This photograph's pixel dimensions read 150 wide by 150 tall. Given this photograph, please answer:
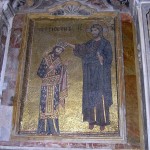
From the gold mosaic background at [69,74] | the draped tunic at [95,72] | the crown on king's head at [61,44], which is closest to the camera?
the gold mosaic background at [69,74]

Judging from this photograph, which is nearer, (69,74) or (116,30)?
(69,74)

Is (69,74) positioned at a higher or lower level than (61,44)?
lower

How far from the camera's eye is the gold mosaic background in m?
4.41

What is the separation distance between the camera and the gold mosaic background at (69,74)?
173 inches

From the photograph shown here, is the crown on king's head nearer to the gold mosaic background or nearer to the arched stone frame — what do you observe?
the gold mosaic background

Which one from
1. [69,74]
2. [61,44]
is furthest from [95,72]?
[61,44]

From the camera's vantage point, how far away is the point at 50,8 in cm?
534

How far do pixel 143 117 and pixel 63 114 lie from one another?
105 centimetres

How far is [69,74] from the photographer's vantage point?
478 centimetres

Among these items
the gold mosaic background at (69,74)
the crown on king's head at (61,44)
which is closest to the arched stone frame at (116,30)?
the gold mosaic background at (69,74)

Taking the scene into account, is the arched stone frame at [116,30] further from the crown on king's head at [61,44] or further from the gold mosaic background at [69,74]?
the crown on king's head at [61,44]

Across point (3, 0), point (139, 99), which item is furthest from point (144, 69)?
point (3, 0)

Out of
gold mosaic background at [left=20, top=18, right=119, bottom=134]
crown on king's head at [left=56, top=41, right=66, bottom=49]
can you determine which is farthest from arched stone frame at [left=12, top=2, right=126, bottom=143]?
crown on king's head at [left=56, top=41, right=66, bottom=49]

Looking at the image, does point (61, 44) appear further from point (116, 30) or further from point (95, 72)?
point (116, 30)
